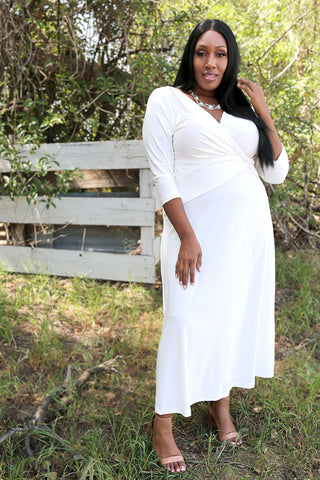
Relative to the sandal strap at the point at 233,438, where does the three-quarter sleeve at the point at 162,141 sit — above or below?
above

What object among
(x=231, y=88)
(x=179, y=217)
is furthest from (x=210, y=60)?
(x=179, y=217)

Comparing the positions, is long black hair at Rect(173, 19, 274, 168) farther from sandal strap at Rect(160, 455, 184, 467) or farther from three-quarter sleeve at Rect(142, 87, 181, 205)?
sandal strap at Rect(160, 455, 184, 467)

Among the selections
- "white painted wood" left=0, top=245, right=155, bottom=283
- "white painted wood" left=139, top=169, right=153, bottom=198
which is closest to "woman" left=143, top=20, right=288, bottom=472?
"white painted wood" left=139, top=169, right=153, bottom=198

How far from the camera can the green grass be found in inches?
76.8

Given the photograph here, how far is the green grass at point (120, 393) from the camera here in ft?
6.40

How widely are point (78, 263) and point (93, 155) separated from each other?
3.20 ft

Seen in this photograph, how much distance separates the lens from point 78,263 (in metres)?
3.75

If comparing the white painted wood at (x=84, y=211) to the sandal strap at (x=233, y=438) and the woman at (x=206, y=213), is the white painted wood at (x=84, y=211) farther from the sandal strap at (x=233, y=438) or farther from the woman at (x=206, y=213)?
the sandal strap at (x=233, y=438)

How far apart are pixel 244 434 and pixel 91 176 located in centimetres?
248

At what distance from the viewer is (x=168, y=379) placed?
1.77 meters

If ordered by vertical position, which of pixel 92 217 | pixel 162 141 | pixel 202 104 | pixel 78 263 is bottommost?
pixel 78 263

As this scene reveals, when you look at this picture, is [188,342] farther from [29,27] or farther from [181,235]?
[29,27]

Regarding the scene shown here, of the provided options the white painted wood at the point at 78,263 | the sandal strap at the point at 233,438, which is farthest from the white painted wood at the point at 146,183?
the sandal strap at the point at 233,438

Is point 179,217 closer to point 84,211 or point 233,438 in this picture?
point 233,438
